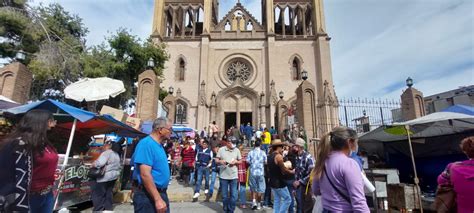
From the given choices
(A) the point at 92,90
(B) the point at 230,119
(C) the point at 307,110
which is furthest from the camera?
(B) the point at 230,119

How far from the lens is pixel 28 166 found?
212 cm

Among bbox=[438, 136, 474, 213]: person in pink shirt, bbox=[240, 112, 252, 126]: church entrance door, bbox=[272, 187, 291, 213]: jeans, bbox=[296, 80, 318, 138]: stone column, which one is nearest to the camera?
bbox=[438, 136, 474, 213]: person in pink shirt

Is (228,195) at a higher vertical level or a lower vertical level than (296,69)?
lower

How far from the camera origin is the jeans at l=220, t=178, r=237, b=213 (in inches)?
215

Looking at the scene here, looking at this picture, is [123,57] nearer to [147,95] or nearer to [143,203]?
[147,95]

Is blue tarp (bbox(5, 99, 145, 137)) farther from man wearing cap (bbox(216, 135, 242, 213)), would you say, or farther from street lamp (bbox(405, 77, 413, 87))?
street lamp (bbox(405, 77, 413, 87))

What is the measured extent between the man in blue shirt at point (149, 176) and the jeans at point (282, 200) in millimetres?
2588

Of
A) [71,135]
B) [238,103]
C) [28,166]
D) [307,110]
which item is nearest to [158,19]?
[238,103]

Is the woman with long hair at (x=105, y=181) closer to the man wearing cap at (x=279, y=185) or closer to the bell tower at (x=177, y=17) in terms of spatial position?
the man wearing cap at (x=279, y=185)

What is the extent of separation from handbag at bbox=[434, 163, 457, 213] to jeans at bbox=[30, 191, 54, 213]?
4.05 meters

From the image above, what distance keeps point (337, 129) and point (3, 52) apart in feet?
61.1

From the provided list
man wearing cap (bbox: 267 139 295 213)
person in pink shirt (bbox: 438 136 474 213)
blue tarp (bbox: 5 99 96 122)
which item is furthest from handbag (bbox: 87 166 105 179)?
person in pink shirt (bbox: 438 136 474 213)

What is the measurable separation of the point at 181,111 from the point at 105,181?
57.7 feet

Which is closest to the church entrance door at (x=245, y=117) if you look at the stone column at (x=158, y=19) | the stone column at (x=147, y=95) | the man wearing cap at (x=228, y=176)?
the stone column at (x=158, y=19)
